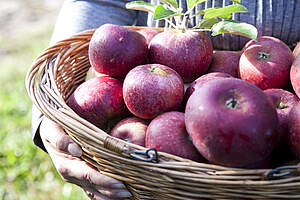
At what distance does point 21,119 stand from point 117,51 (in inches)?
68.7

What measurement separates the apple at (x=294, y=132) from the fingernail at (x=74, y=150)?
0.59 meters

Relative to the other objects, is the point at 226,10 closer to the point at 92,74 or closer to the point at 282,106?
the point at 282,106

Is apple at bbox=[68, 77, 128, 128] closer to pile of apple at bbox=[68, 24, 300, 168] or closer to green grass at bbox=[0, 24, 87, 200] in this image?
pile of apple at bbox=[68, 24, 300, 168]

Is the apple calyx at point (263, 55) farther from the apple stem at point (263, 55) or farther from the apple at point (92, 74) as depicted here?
the apple at point (92, 74)

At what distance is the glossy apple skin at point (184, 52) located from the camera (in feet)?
3.71

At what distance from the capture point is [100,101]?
1.09 m

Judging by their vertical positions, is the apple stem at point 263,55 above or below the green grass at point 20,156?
above

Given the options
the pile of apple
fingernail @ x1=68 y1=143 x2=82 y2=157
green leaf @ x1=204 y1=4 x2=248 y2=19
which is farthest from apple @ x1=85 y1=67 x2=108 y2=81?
green leaf @ x1=204 y1=4 x2=248 y2=19

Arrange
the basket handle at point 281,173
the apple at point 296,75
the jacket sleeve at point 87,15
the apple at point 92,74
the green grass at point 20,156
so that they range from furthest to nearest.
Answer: the green grass at point 20,156 < the jacket sleeve at point 87,15 < the apple at point 92,74 < the apple at point 296,75 < the basket handle at point 281,173

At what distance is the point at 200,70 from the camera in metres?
1.17

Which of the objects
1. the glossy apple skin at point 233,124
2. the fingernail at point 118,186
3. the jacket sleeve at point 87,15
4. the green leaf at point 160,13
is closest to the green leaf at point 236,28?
the green leaf at point 160,13

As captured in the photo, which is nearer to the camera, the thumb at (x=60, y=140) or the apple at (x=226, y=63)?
the thumb at (x=60, y=140)

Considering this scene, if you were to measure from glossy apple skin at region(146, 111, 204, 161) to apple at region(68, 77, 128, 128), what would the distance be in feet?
0.76

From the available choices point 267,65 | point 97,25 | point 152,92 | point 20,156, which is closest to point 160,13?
point 152,92
